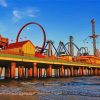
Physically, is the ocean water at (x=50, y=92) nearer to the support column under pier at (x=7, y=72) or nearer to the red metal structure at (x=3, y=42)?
the support column under pier at (x=7, y=72)

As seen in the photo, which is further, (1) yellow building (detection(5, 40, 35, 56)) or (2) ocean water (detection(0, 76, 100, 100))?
(1) yellow building (detection(5, 40, 35, 56))

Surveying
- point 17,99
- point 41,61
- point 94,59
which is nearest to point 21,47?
point 41,61

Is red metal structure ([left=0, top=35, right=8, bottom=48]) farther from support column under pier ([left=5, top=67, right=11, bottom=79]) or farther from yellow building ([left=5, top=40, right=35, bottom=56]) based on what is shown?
support column under pier ([left=5, top=67, right=11, bottom=79])

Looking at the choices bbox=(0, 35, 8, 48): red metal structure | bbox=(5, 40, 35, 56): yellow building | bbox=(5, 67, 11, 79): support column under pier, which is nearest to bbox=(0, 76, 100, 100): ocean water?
bbox=(5, 67, 11, 79): support column under pier

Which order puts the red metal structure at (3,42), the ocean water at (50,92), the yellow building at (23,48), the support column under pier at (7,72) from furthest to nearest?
the red metal structure at (3,42) < the yellow building at (23,48) < the support column under pier at (7,72) < the ocean water at (50,92)

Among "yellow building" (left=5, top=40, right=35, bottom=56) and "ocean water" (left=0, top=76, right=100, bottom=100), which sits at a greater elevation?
"yellow building" (left=5, top=40, right=35, bottom=56)

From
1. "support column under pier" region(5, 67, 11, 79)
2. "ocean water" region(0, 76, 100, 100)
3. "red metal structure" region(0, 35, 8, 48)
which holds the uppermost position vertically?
"red metal structure" region(0, 35, 8, 48)

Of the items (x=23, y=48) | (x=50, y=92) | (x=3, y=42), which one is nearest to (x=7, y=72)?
(x=23, y=48)

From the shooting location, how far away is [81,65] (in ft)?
322

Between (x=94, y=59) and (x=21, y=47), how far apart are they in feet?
264

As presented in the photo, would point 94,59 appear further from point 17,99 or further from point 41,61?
point 17,99

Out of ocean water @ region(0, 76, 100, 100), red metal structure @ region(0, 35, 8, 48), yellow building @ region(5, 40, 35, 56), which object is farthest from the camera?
red metal structure @ region(0, 35, 8, 48)

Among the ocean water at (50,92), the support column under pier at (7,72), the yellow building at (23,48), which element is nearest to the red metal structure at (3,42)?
the yellow building at (23,48)

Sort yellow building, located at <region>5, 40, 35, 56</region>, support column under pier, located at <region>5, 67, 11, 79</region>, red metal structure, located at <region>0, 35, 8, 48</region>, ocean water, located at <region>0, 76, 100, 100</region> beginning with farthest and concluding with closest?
red metal structure, located at <region>0, 35, 8, 48</region> → yellow building, located at <region>5, 40, 35, 56</region> → support column under pier, located at <region>5, 67, 11, 79</region> → ocean water, located at <region>0, 76, 100, 100</region>
